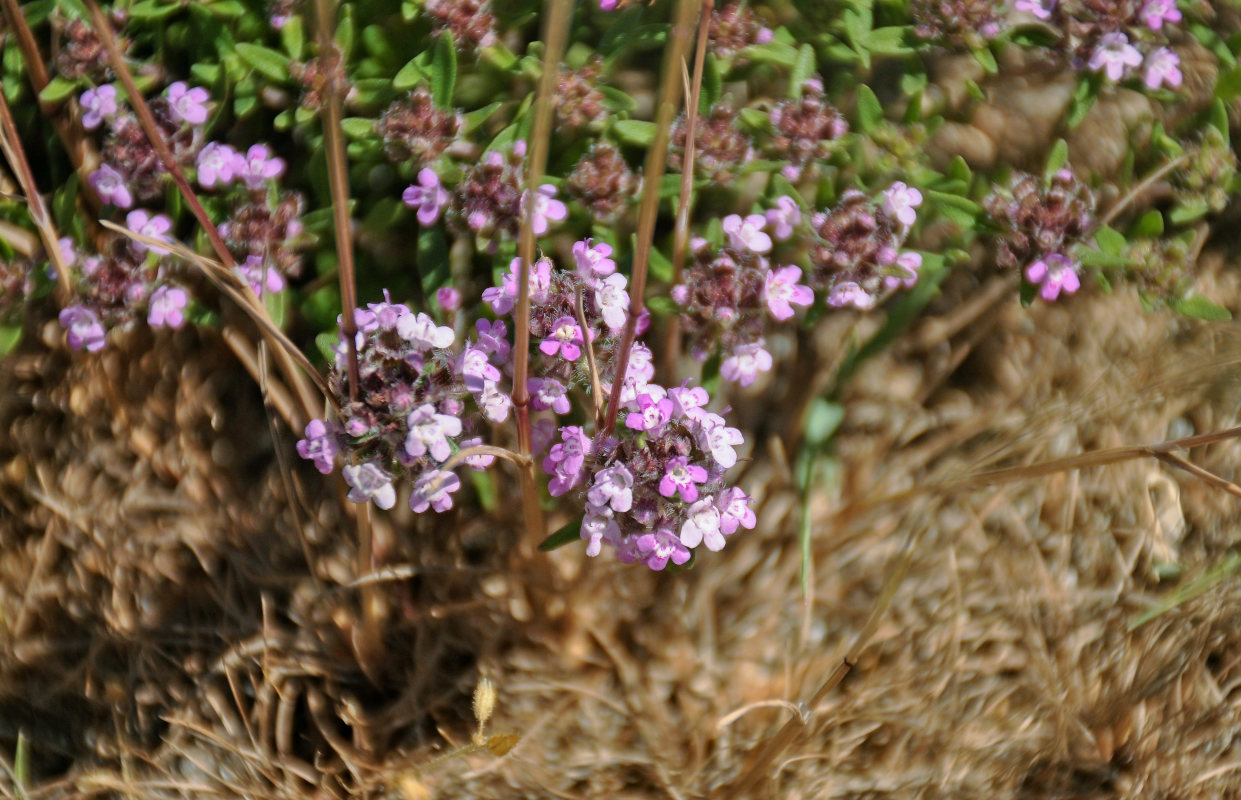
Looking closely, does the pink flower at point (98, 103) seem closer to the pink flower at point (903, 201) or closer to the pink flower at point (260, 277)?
the pink flower at point (260, 277)

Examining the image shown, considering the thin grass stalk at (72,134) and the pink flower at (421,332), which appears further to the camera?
the thin grass stalk at (72,134)

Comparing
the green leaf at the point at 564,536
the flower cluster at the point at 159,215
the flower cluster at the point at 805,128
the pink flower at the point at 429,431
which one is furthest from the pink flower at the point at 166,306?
the flower cluster at the point at 805,128

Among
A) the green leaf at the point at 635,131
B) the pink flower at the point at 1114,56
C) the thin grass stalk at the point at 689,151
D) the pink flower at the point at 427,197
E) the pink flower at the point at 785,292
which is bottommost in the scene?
the pink flower at the point at 785,292

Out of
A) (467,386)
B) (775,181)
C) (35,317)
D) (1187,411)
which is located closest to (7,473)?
(35,317)

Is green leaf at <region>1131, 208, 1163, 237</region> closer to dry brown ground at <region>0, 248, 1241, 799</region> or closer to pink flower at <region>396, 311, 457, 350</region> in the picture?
dry brown ground at <region>0, 248, 1241, 799</region>

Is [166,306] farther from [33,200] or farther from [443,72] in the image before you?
[443,72]

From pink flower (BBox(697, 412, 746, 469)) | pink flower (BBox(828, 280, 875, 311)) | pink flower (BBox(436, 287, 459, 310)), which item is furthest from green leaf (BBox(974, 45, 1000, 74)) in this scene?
pink flower (BBox(436, 287, 459, 310))

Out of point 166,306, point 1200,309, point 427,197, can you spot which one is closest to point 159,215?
point 166,306
